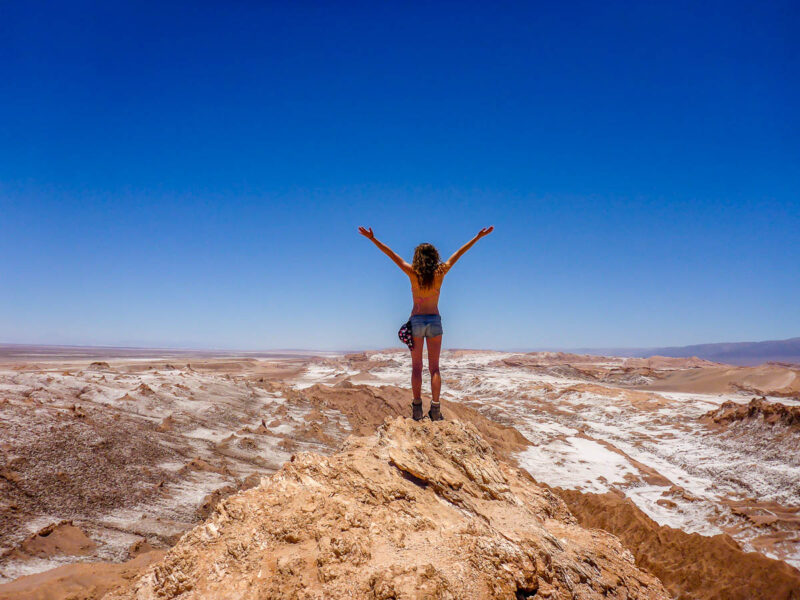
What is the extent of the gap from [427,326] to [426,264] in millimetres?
644

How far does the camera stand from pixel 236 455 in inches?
409

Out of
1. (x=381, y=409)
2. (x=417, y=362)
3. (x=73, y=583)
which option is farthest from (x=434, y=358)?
(x=381, y=409)

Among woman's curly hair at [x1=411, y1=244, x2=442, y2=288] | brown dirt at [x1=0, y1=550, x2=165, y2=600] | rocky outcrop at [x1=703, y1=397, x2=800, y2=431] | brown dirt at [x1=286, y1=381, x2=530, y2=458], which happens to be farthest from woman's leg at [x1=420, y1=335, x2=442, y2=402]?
rocky outcrop at [x1=703, y1=397, x2=800, y2=431]

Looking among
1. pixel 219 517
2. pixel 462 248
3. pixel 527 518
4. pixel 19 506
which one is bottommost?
pixel 19 506

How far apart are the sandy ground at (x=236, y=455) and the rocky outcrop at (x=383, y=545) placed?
220cm

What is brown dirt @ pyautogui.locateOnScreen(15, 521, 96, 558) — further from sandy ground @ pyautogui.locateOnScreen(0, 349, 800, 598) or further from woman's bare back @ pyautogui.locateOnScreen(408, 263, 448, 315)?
woman's bare back @ pyautogui.locateOnScreen(408, 263, 448, 315)

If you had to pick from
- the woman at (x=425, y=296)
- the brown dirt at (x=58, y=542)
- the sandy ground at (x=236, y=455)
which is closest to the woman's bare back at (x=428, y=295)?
the woman at (x=425, y=296)

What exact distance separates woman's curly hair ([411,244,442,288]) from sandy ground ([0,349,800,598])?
12.7ft

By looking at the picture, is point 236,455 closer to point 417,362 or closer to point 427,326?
point 417,362

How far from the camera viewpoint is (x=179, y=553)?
253cm

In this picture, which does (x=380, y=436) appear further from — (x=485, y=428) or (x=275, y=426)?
(x=485, y=428)

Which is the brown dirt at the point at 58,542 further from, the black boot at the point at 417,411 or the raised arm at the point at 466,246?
the raised arm at the point at 466,246

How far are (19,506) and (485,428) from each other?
41.3 ft

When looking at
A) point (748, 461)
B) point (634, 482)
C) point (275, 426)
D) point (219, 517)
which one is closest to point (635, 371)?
point (748, 461)
